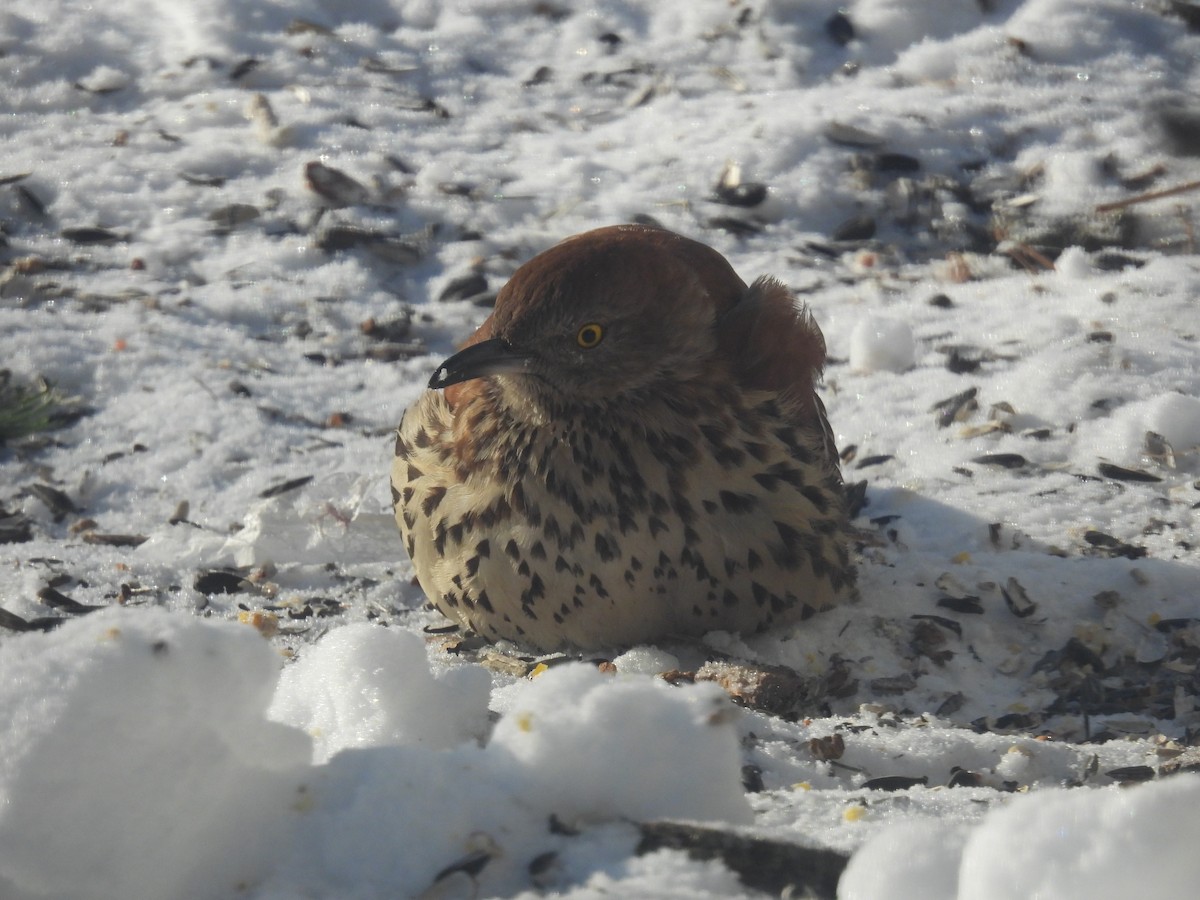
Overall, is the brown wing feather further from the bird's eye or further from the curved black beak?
the curved black beak

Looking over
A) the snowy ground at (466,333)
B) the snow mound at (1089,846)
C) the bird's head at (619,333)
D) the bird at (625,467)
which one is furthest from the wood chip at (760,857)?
the bird's head at (619,333)

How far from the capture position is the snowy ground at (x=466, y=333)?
1.66 metres

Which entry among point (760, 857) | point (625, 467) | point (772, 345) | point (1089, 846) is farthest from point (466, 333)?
point (1089, 846)

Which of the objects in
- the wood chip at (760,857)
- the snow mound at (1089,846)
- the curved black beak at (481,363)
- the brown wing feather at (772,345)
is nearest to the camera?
the snow mound at (1089,846)

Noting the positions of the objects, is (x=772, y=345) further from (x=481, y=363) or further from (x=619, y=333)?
(x=481, y=363)

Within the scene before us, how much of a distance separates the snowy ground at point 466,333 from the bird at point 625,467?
0.16 meters

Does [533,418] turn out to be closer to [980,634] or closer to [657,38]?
[980,634]

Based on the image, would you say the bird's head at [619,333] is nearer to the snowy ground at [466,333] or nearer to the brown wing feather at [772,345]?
the brown wing feather at [772,345]

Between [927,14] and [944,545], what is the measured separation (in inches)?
144

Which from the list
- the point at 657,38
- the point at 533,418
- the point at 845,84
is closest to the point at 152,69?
the point at 657,38

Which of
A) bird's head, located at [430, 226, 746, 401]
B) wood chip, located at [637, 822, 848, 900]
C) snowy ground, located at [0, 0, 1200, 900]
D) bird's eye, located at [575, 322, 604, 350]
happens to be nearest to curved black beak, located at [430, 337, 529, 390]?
bird's head, located at [430, 226, 746, 401]

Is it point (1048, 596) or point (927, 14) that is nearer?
point (1048, 596)

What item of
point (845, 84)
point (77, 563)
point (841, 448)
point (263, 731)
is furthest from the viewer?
point (845, 84)

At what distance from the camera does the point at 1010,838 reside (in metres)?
1.41
